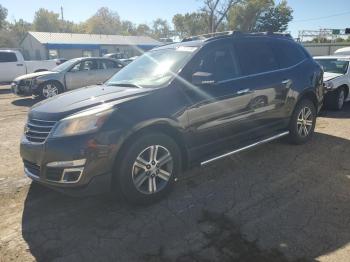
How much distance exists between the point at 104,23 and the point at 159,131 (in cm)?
10113

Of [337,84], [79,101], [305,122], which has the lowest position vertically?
[305,122]

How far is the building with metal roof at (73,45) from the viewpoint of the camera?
149 feet

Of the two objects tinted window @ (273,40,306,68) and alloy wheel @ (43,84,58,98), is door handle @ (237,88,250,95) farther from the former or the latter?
alloy wheel @ (43,84,58,98)

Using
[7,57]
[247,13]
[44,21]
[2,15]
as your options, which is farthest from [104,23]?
[7,57]

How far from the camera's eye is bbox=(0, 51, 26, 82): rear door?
56.0ft

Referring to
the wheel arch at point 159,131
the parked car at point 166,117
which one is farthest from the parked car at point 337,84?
the wheel arch at point 159,131

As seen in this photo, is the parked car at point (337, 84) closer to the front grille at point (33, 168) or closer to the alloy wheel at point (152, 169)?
the alloy wheel at point (152, 169)

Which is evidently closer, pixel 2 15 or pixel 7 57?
pixel 7 57

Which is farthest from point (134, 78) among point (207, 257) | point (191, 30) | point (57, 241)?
point (191, 30)

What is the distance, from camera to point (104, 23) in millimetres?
98188

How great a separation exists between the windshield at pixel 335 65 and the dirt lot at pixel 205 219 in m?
5.27

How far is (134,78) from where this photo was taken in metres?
4.73

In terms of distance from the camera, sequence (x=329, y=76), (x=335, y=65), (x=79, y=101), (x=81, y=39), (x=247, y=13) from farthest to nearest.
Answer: (x=247, y=13) → (x=81, y=39) → (x=335, y=65) → (x=329, y=76) → (x=79, y=101)

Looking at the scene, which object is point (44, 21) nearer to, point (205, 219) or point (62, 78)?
point (62, 78)
